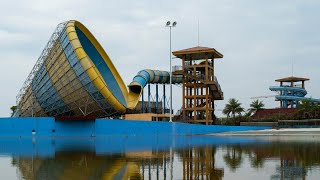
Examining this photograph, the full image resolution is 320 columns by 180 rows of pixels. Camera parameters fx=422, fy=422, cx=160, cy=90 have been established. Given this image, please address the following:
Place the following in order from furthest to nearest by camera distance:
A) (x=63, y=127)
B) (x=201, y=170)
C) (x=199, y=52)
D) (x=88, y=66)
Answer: (x=199, y=52) → (x=63, y=127) → (x=88, y=66) → (x=201, y=170)

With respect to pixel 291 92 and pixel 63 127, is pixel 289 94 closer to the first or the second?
pixel 291 92

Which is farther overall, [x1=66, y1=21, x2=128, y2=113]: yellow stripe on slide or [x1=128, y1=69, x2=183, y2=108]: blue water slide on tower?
[x1=128, y1=69, x2=183, y2=108]: blue water slide on tower

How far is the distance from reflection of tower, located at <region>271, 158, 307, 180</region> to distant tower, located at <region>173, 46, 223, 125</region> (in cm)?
4127

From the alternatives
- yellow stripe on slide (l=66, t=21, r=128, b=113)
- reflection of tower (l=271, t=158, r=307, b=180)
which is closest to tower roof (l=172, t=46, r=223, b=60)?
yellow stripe on slide (l=66, t=21, r=128, b=113)

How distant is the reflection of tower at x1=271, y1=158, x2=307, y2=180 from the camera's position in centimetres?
1401

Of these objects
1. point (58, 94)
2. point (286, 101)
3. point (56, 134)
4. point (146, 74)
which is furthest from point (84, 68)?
point (286, 101)

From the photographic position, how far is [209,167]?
55.6 feet

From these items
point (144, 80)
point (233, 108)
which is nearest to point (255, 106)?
point (233, 108)

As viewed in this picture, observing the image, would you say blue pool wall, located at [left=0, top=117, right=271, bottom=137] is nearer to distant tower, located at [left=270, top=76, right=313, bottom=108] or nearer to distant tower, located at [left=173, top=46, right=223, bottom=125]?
distant tower, located at [left=173, top=46, right=223, bottom=125]

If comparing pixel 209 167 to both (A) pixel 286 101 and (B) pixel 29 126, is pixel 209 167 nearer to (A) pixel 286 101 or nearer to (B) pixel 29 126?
(B) pixel 29 126

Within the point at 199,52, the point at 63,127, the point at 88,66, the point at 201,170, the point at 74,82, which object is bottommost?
the point at 201,170

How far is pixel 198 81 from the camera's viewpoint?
202 feet

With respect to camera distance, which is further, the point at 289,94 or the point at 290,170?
the point at 289,94

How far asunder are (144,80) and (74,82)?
15.2m
